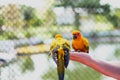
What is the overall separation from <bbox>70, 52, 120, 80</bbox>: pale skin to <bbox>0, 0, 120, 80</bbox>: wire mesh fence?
0.07 ft

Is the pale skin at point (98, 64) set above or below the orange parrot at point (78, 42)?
below

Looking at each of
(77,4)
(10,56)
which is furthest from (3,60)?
(77,4)

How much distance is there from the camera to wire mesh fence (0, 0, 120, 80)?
1.33 metres

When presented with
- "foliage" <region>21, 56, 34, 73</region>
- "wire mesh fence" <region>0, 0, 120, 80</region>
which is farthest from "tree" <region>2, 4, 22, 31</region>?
"foliage" <region>21, 56, 34, 73</region>

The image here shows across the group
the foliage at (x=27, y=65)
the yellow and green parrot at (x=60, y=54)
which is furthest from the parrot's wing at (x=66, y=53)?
the foliage at (x=27, y=65)

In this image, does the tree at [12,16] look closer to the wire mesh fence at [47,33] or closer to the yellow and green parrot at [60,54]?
the wire mesh fence at [47,33]

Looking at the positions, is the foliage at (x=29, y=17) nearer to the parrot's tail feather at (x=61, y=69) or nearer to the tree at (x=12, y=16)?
the tree at (x=12, y=16)

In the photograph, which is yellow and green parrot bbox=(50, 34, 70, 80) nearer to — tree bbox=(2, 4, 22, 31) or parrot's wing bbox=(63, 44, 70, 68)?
parrot's wing bbox=(63, 44, 70, 68)

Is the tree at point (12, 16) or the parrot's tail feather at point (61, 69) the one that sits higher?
the tree at point (12, 16)

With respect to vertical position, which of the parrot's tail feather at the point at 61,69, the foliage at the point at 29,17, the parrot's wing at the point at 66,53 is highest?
the foliage at the point at 29,17

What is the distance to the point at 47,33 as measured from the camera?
1352mm

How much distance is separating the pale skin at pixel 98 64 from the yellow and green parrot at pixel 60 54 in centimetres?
6

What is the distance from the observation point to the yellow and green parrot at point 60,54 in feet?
4.12

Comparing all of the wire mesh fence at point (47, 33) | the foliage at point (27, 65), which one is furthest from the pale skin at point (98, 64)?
the foliage at point (27, 65)
